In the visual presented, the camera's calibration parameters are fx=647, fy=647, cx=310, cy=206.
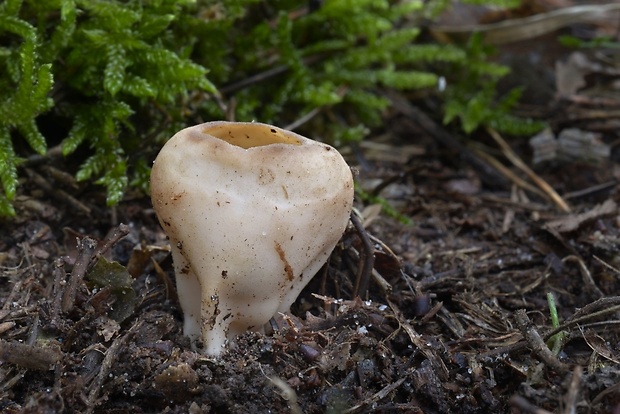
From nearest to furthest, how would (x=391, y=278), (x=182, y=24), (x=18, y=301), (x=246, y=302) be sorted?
1. (x=246, y=302)
2. (x=18, y=301)
3. (x=391, y=278)
4. (x=182, y=24)

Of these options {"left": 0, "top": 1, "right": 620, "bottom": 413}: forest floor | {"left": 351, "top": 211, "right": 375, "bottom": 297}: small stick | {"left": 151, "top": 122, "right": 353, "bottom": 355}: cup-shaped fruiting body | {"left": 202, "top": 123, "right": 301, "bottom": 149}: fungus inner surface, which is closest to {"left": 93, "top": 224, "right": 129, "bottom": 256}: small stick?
{"left": 0, "top": 1, "right": 620, "bottom": 413}: forest floor

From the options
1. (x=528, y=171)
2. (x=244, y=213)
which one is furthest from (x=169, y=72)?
(x=528, y=171)

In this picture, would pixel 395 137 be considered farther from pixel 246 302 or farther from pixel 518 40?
pixel 246 302

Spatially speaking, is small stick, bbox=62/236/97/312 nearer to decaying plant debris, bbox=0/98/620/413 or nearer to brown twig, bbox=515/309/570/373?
decaying plant debris, bbox=0/98/620/413

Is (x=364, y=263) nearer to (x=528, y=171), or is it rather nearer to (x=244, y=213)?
(x=244, y=213)

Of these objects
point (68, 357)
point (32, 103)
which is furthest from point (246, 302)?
point (32, 103)

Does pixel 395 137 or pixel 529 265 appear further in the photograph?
pixel 395 137

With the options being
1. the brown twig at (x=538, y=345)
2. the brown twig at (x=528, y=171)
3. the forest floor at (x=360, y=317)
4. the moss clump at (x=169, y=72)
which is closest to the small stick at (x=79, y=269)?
the forest floor at (x=360, y=317)
